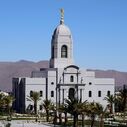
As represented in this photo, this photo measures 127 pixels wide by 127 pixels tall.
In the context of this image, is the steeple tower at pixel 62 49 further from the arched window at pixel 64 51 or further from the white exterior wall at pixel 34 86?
the white exterior wall at pixel 34 86

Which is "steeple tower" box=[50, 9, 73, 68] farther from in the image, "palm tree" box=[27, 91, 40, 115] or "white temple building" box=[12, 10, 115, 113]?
"palm tree" box=[27, 91, 40, 115]

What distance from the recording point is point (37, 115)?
8712 cm

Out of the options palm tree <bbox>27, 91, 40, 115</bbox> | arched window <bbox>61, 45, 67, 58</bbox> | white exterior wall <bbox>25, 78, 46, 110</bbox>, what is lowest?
palm tree <bbox>27, 91, 40, 115</bbox>

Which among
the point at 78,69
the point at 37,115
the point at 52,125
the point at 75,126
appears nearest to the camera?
the point at 75,126

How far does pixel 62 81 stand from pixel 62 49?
5.54 meters

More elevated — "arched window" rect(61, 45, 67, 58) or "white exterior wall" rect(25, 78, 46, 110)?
"arched window" rect(61, 45, 67, 58)

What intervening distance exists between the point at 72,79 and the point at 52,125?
2232cm

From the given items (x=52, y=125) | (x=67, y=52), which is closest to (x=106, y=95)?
(x=67, y=52)

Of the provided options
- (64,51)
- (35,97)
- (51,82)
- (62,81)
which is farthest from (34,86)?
→ (64,51)

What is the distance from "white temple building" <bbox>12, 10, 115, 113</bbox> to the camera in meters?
92.6

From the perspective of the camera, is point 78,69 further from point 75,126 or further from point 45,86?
point 75,126

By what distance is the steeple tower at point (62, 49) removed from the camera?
9444 centimetres

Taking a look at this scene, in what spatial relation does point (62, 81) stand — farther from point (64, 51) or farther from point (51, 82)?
point (64, 51)

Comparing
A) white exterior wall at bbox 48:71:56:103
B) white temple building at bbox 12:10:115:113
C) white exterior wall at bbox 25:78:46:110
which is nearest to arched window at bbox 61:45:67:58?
white temple building at bbox 12:10:115:113
